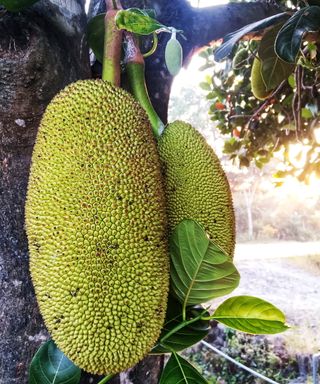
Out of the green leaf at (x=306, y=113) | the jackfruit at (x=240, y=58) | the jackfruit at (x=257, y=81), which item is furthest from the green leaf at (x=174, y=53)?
the green leaf at (x=306, y=113)

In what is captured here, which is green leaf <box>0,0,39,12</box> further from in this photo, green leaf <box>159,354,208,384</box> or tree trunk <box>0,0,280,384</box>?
green leaf <box>159,354,208,384</box>

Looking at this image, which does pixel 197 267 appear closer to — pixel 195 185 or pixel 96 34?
pixel 195 185

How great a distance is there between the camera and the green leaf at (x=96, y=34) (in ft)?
2.51

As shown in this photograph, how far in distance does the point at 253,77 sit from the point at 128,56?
0.75 metres

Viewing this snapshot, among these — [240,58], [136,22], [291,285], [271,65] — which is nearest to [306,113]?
[240,58]

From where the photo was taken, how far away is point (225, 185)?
A: 77 centimetres

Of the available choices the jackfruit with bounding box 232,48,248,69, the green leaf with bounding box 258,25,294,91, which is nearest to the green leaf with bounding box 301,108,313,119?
the jackfruit with bounding box 232,48,248,69

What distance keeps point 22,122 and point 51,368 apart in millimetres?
364

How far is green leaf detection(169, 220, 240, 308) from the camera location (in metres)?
0.62

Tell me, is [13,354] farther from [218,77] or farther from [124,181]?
[218,77]

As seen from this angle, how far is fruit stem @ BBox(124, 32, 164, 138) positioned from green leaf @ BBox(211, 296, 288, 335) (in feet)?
1.02

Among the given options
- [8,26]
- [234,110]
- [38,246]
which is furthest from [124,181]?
[234,110]

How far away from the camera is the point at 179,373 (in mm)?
686

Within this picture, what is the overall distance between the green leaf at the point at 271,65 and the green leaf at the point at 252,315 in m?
0.68
